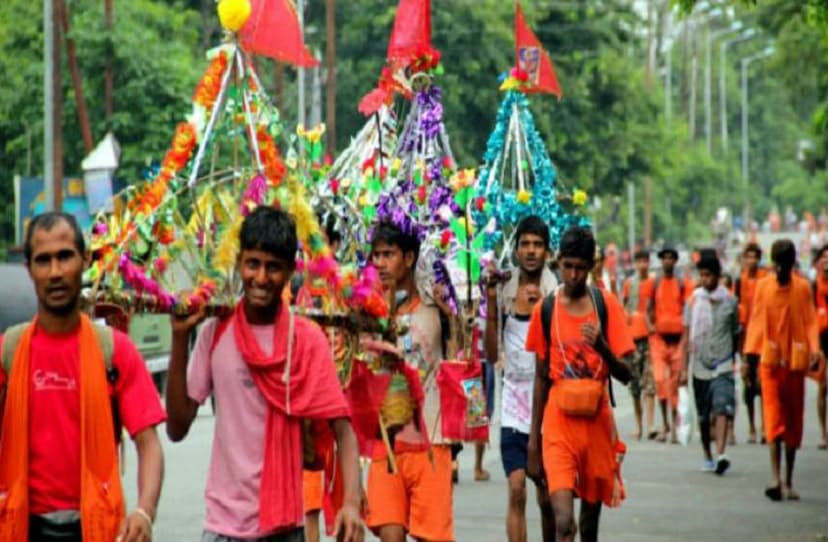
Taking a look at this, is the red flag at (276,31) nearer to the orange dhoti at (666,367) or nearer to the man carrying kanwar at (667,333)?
the man carrying kanwar at (667,333)

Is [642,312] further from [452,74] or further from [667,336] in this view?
[452,74]

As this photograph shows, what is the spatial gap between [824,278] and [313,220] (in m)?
12.6

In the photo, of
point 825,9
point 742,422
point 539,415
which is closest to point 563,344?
point 539,415

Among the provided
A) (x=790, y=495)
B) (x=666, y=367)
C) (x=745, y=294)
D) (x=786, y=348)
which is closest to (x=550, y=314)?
(x=786, y=348)

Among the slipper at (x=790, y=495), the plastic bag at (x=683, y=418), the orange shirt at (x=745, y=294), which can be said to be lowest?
the slipper at (x=790, y=495)

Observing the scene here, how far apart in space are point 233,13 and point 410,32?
5.04m

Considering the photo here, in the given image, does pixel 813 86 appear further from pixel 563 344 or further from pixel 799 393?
pixel 563 344

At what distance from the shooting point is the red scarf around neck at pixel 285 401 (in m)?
6.55

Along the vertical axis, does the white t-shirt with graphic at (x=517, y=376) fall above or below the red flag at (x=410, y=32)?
below

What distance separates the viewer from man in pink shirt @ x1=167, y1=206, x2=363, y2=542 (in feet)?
21.5

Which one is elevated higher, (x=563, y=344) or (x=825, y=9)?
(x=825, y=9)

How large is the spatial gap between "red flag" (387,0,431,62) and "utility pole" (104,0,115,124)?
20.4 metres

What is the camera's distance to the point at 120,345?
6.15m

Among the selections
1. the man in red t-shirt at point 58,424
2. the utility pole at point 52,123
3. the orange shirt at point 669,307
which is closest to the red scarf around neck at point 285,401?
the man in red t-shirt at point 58,424
